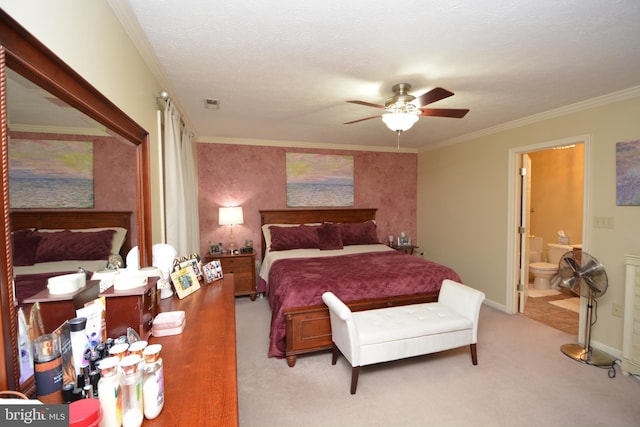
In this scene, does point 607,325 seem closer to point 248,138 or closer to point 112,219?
point 112,219

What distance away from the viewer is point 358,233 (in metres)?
4.58

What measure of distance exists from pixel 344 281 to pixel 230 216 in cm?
217

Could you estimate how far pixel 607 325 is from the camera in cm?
279

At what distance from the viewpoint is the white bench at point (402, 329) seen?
217cm

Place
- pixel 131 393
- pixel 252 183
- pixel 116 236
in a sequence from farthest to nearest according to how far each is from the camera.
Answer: pixel 252 183 → pixel 116 236 → pixel 131 393

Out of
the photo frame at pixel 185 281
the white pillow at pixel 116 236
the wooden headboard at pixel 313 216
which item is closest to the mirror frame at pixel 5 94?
the white pillow at pixel 116 236

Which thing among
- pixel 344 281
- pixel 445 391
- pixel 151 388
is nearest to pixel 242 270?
pixel 344 281

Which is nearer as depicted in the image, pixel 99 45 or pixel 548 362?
pixel 99 45

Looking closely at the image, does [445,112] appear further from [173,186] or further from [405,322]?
[173,186]

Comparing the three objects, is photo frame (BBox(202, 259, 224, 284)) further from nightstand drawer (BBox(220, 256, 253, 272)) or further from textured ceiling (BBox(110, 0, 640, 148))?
nightstand drawer (BBox(220, 256, 253, 272))

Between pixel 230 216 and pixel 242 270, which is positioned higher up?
pixel 230 216

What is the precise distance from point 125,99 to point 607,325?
4377mm

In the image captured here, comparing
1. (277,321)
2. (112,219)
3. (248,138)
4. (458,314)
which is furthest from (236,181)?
(458,314)

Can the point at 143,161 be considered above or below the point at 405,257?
above
